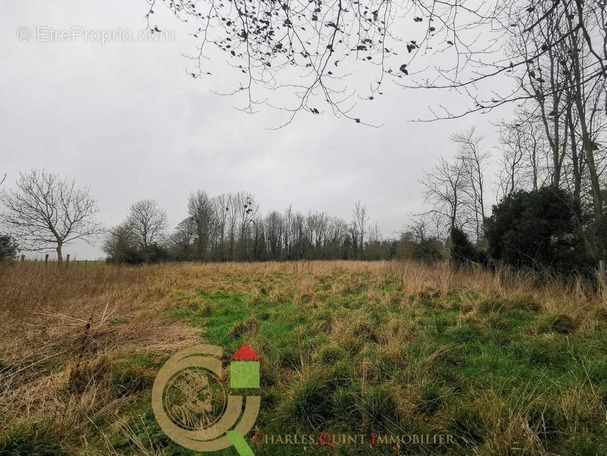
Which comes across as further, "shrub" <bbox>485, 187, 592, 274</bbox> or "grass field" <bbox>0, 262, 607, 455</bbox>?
"shrub" <bbox>485, 187, 592, 274</bbox>

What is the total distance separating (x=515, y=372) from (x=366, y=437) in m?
1.83

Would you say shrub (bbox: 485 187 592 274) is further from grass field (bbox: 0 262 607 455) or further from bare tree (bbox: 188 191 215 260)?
bare tree (bbox: 188 191 215 260)

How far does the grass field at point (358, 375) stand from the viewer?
224cm

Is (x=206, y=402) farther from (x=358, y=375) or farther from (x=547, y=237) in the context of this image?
(x=547, y=237)

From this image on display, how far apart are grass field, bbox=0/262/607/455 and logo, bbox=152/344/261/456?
0.10m

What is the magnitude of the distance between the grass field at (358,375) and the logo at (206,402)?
0.10m

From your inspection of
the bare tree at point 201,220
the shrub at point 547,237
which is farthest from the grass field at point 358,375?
the bare tree at point 201,220

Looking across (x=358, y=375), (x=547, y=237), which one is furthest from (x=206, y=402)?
(x=547, y=237)

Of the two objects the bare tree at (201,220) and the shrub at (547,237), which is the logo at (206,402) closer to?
the shrub at (547,237)

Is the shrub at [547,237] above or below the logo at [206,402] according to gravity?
above

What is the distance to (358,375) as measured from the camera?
10.2 ft

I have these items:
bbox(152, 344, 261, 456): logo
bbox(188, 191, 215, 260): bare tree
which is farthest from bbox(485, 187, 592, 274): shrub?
bbox(188, 191, 215, 260): bare tree

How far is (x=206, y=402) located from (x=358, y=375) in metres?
1.51

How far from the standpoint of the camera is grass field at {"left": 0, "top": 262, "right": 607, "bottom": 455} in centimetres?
224
